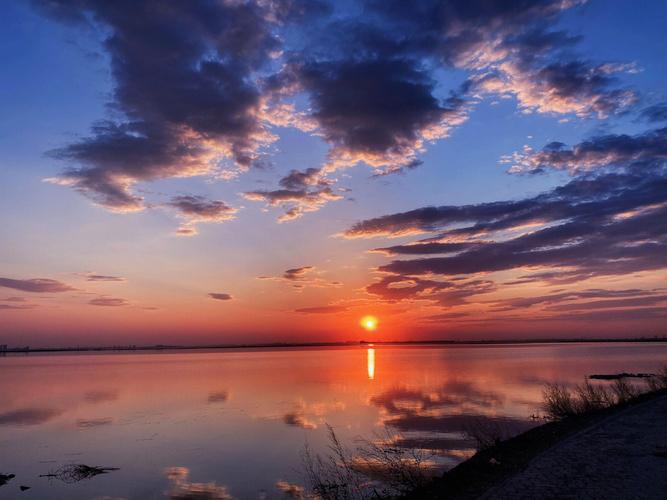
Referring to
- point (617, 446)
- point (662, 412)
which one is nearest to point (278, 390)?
point (662, 412)

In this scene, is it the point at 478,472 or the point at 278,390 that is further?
the point at 278,390

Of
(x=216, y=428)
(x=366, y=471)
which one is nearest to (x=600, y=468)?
(x=366, y=471)

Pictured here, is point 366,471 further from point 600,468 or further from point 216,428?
point 216,428

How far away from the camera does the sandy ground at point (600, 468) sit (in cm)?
1086

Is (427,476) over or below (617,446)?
below

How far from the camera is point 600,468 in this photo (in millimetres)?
12727

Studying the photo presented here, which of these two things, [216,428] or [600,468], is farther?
[216,428]

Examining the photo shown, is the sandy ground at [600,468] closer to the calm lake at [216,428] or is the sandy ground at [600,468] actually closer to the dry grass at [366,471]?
the dry grass at [366,471]

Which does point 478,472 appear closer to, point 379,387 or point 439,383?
point 379,387

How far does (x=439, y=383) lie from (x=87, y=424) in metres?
35.7

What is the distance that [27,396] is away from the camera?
164 ft

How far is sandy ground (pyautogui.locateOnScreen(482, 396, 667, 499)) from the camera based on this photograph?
10.9m

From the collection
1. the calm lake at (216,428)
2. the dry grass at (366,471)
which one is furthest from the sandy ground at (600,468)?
the calm lake at (216,428)

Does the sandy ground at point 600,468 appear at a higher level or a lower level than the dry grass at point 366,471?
higher
